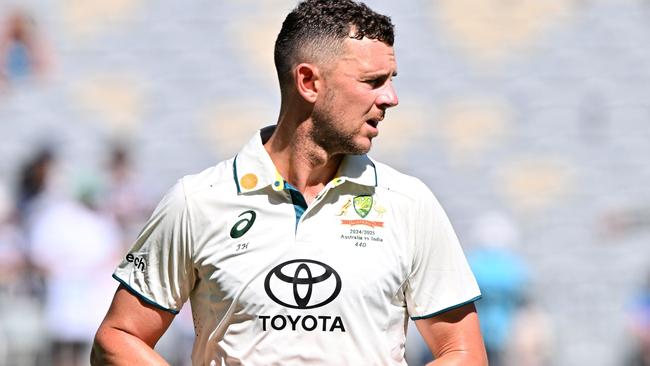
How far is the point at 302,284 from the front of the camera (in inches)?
139

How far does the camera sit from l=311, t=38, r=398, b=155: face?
3586 millimetres

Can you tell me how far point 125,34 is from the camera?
37.6 ft

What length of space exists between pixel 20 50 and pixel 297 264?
8.10m

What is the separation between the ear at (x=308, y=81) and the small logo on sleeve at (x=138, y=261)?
66 centimetres

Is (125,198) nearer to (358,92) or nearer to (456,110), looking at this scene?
(456,110)

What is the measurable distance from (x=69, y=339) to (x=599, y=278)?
4542mm

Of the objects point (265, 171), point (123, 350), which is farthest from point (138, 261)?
point (265, 171)

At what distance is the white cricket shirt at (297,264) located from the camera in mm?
3523

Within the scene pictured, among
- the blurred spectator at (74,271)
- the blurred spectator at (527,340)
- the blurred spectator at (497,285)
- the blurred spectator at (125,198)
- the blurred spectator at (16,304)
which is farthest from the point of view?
the blurred spectator at (125,198)

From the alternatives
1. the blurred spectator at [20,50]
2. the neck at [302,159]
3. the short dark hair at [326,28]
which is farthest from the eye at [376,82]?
the blurred spectator at [20,50]

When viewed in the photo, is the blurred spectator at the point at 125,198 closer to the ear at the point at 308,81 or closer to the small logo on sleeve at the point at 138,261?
the small logo on sleeve at the point at 138,261

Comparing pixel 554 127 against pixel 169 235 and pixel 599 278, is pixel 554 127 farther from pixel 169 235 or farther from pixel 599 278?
pixel 169 235

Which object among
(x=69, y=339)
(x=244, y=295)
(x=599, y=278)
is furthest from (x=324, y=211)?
(x=599, y=278)

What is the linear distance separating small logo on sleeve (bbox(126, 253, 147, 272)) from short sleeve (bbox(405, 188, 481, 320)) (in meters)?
0.75
